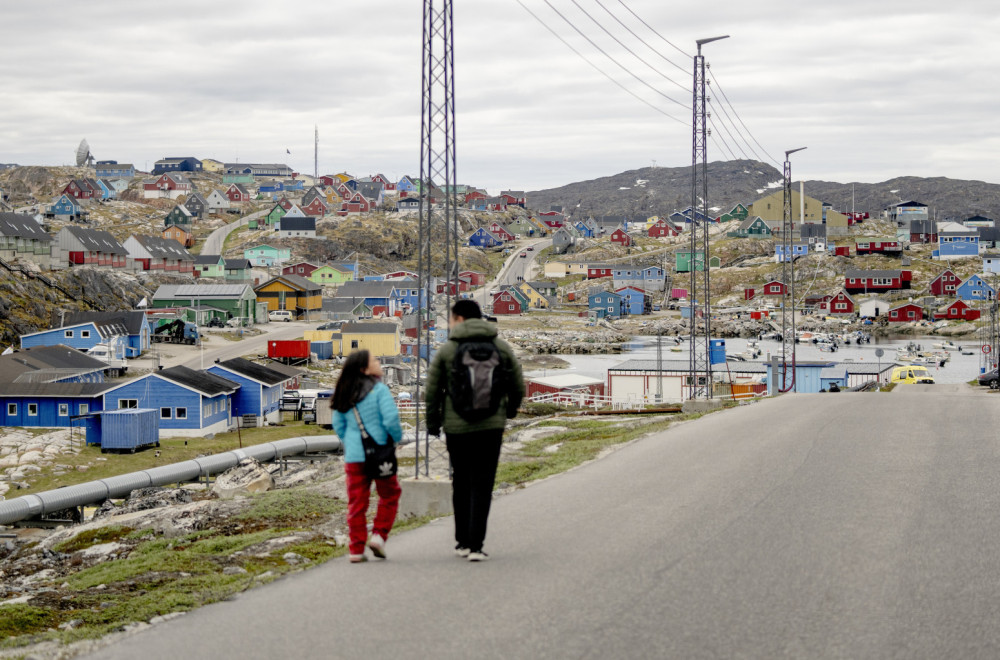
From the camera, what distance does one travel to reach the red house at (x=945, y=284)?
434 feet

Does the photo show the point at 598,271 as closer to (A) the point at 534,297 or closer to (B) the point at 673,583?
(A) the point at 534,297

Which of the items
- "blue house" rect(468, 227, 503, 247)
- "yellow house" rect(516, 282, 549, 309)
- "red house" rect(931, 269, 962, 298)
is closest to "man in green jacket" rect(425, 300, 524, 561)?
"yellow house" rect(516, 282, 549, 309)

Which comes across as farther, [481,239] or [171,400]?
[481,239]

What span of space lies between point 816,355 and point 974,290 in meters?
46.8

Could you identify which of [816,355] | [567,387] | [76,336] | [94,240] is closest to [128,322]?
[76,336]

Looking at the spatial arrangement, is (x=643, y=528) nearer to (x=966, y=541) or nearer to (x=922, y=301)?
(x=966, y=541)

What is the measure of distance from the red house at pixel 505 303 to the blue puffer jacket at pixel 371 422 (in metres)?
113

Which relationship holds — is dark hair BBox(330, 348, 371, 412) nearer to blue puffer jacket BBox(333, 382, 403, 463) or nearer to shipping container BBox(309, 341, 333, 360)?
blue puffer jacket BBox(333, 382, 403, 463)

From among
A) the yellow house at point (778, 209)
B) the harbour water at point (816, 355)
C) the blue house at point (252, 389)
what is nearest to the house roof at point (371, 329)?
the harbour water at point (816, 355)

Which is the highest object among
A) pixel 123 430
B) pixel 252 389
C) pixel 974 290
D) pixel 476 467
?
pixel 974 290

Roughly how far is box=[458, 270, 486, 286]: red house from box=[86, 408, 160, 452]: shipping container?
88.5 m

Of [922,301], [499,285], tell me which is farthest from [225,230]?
[922,301]

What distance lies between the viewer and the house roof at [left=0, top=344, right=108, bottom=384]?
46.9 m

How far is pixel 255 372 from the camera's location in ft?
162
